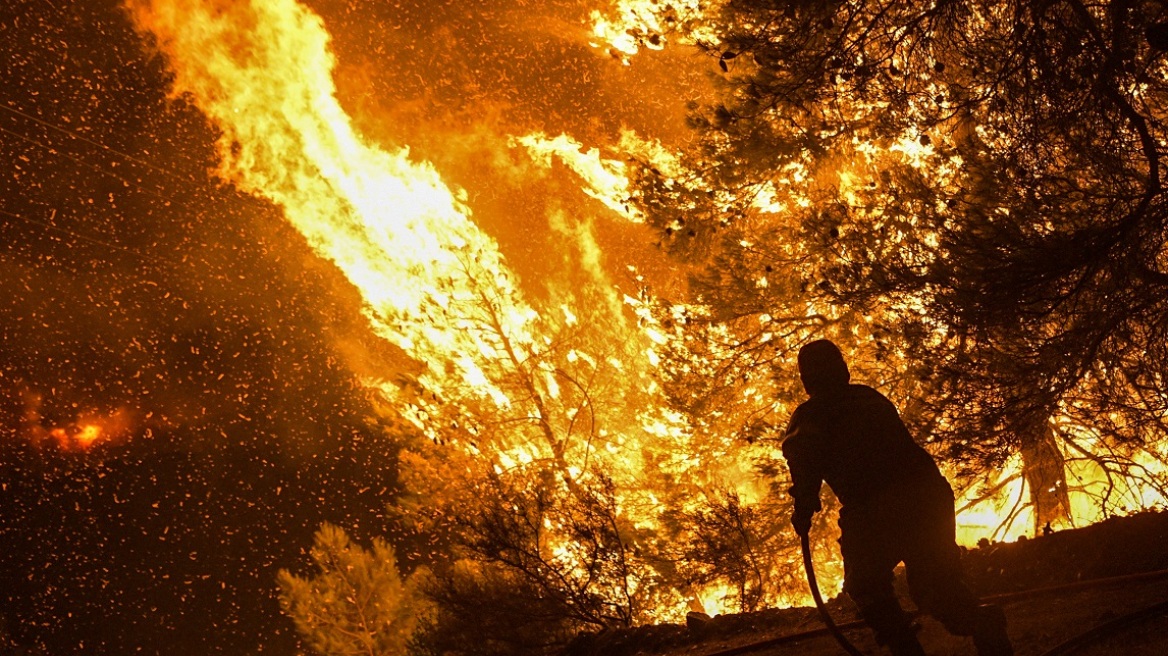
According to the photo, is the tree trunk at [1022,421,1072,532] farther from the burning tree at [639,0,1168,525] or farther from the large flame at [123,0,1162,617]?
the large flame at [123,0,1162,617]

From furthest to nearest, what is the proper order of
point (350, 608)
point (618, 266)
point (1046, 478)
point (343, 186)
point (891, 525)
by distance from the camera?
point (350, 608) → point (618, 266) → point (343, 186) → point (1046, 478) → point (891, 525)

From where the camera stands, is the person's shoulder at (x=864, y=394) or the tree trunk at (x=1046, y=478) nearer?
the person's shoulder at (x=864, y=394)

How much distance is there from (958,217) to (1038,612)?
3.11m

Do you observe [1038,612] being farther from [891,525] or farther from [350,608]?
[350,608]

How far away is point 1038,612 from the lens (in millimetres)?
4984

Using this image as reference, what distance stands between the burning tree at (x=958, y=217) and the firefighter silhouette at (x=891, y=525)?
2.27m

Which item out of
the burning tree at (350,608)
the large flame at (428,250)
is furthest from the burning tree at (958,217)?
the burning tree at (350,608)

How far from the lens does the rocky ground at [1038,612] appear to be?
440cm

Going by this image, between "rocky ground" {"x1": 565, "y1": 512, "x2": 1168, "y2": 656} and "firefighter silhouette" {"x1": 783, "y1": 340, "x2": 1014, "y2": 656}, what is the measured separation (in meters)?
0.70

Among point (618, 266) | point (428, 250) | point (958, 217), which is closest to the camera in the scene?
point (958, 217)

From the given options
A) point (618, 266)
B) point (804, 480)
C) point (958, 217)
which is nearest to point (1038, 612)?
point (804, 480)

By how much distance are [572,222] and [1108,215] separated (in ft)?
36.7

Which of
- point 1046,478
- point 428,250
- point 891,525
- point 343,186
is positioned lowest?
point 891,525

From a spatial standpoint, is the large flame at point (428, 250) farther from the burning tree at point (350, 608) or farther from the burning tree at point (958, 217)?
the burning tree at point (350, 608)
